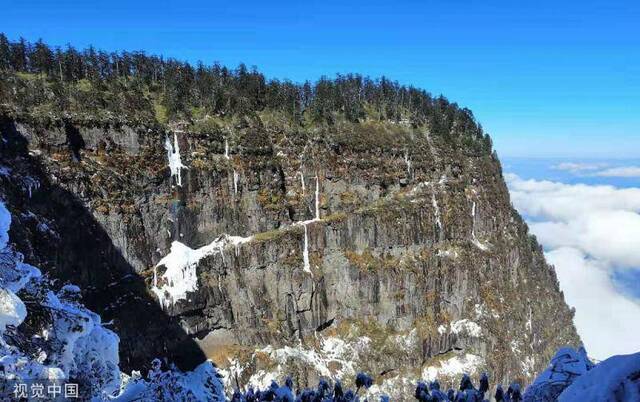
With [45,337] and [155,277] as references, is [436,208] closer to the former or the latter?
[155,277]

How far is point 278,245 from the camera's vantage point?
7556 cm

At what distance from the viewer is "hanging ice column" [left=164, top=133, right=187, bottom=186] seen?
71125 mm

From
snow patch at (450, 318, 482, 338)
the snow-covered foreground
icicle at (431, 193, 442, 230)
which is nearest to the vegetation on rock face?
icicle at (431, 193, 442, 230)

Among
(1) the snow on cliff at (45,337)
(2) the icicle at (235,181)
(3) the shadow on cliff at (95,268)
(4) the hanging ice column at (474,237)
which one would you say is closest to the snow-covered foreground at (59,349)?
(1) the snow on cliff at (45,337)

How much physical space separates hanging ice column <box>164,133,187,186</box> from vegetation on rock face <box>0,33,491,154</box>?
395cm

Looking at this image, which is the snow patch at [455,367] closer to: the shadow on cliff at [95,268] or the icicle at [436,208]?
the icicle at [436,208]

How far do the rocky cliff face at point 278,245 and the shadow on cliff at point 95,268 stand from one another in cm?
17

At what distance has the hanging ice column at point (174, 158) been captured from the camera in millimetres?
71125

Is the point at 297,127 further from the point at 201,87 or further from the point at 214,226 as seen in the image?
the point at 214,226

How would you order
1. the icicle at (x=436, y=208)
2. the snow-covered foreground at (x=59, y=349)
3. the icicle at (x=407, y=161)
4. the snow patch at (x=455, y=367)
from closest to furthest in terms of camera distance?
the snow-covered foreground at (x=59, y=349)
the snow patch at (x=455, y=367)
the icicle at (x=436, y=208)
the icicle at (x=407, y=161)

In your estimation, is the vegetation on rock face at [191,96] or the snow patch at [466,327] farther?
the snow patch at [466,327]

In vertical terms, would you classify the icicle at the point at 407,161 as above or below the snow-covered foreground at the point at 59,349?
above

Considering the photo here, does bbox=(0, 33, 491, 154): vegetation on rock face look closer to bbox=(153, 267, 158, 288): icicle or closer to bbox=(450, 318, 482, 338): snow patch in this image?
bbox=(153, 267, 158, 288): icicle

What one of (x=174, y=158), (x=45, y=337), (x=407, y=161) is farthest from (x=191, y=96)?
(x=45, y=337)
